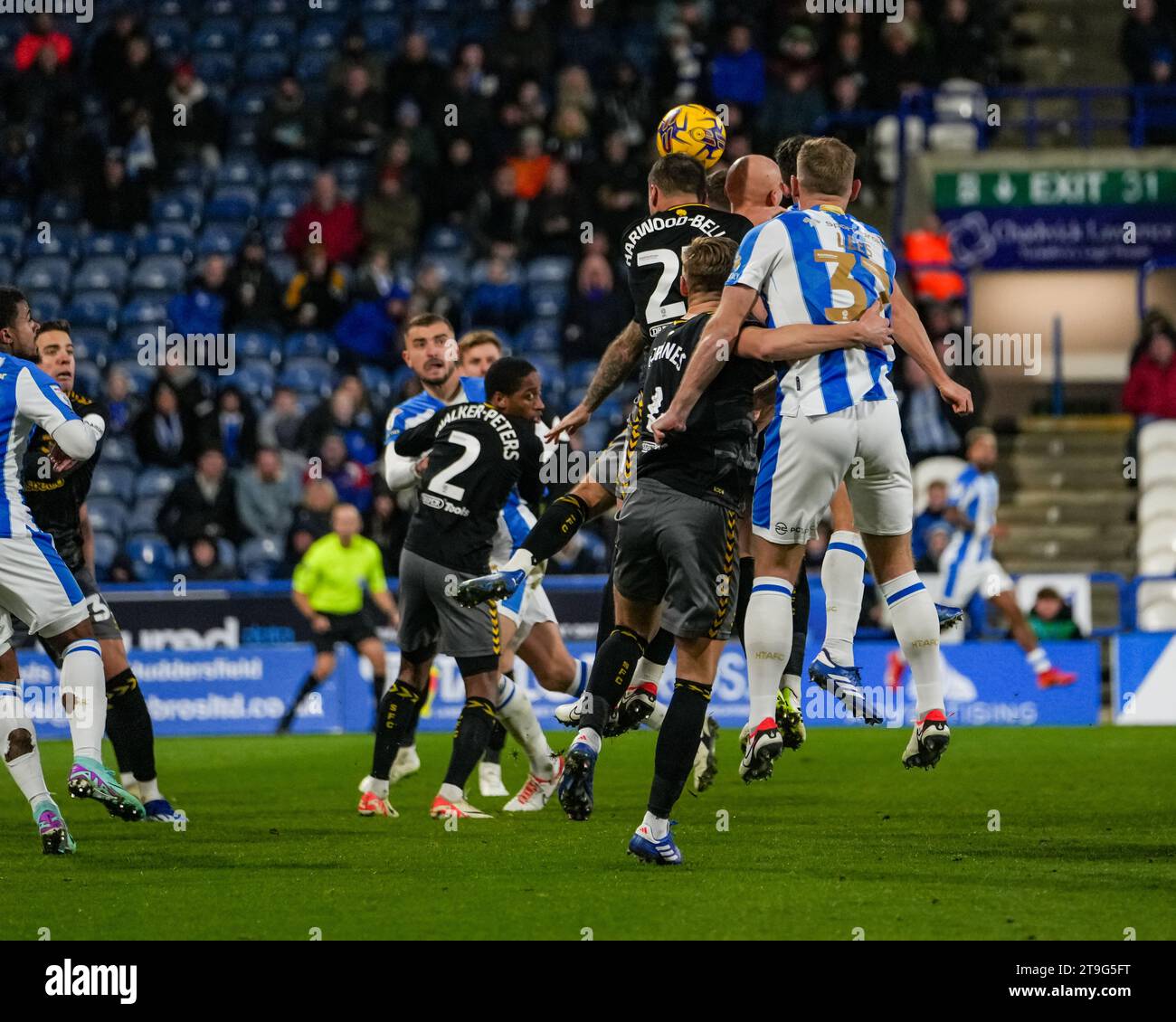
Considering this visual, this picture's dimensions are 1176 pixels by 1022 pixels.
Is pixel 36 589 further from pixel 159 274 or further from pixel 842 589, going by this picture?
pixel 159 274

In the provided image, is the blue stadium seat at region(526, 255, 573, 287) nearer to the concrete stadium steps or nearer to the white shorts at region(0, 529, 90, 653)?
the concrete stadium steps

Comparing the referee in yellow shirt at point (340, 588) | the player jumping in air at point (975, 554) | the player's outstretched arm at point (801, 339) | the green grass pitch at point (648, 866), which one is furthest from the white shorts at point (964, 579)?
the player's outstretched arm at point (801, 339)

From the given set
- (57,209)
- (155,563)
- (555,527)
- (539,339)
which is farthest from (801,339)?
(57,209)

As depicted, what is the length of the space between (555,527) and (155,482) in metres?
12.3

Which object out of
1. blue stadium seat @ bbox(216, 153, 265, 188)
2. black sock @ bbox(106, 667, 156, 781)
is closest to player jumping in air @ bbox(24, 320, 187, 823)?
black sock @ bbox(106, 667, 156, 781)

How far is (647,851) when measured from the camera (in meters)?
7.33

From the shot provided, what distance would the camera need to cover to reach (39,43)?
24.0 metres

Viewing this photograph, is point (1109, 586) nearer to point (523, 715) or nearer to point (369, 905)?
point (523, 715)

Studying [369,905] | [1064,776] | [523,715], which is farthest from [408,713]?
[1064,776]

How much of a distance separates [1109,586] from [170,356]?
31.8 ft

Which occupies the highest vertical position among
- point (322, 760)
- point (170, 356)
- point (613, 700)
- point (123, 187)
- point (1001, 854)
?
point (123, 187)

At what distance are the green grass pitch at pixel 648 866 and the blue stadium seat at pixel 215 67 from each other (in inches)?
553

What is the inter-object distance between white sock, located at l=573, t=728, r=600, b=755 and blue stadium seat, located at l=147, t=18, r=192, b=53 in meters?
18.6
